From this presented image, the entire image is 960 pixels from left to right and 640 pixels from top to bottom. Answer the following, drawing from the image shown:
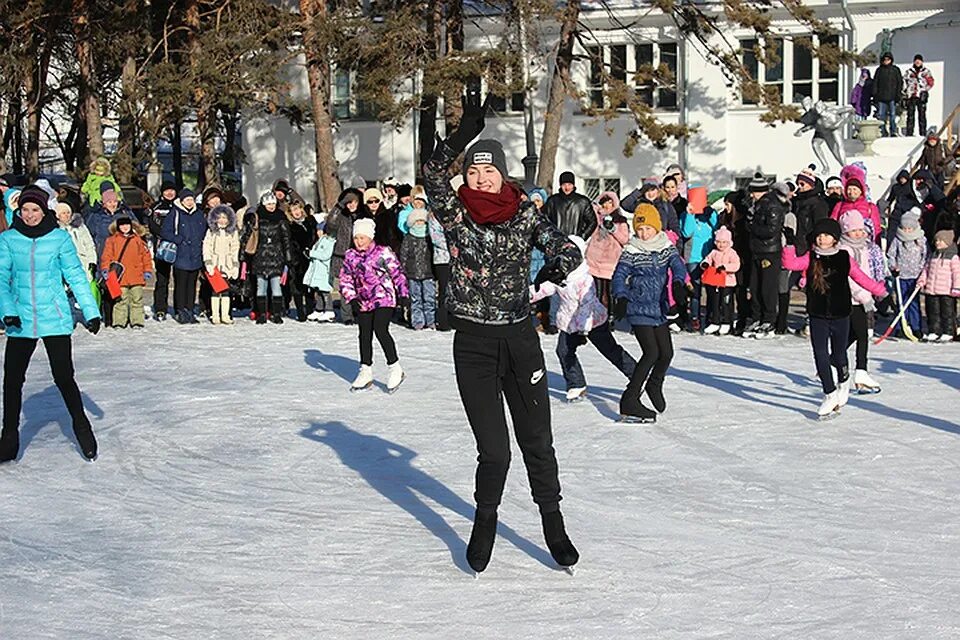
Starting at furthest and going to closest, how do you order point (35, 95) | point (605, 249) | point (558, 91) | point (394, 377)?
point (35, 95)
point (558, 91)
point (605, 249)
point (394, 377)

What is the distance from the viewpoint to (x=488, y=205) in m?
6.35

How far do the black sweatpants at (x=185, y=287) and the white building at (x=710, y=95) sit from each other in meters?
14.8

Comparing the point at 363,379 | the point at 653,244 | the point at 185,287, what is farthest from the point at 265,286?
the point at 653,244

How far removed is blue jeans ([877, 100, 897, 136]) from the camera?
2664cm

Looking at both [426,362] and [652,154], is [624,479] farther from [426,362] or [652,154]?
[652,154]

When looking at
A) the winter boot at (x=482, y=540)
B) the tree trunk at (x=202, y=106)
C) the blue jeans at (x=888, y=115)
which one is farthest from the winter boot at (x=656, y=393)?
the blue jeans at (x=888, y=115)

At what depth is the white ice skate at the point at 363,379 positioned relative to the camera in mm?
12250

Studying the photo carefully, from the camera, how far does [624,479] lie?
8797mm

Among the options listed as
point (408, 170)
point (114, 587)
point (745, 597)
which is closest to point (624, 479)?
point (745, 597)

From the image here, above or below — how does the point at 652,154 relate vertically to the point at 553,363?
above

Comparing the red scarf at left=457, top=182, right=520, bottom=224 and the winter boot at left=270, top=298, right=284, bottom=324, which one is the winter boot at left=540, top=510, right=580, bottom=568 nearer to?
the red scarf at left=457, top=182, right=520, bottom=224

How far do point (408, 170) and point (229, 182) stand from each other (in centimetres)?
828

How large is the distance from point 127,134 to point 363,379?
17054 mm

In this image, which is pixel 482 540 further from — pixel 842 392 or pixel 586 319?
pixel 842 392
